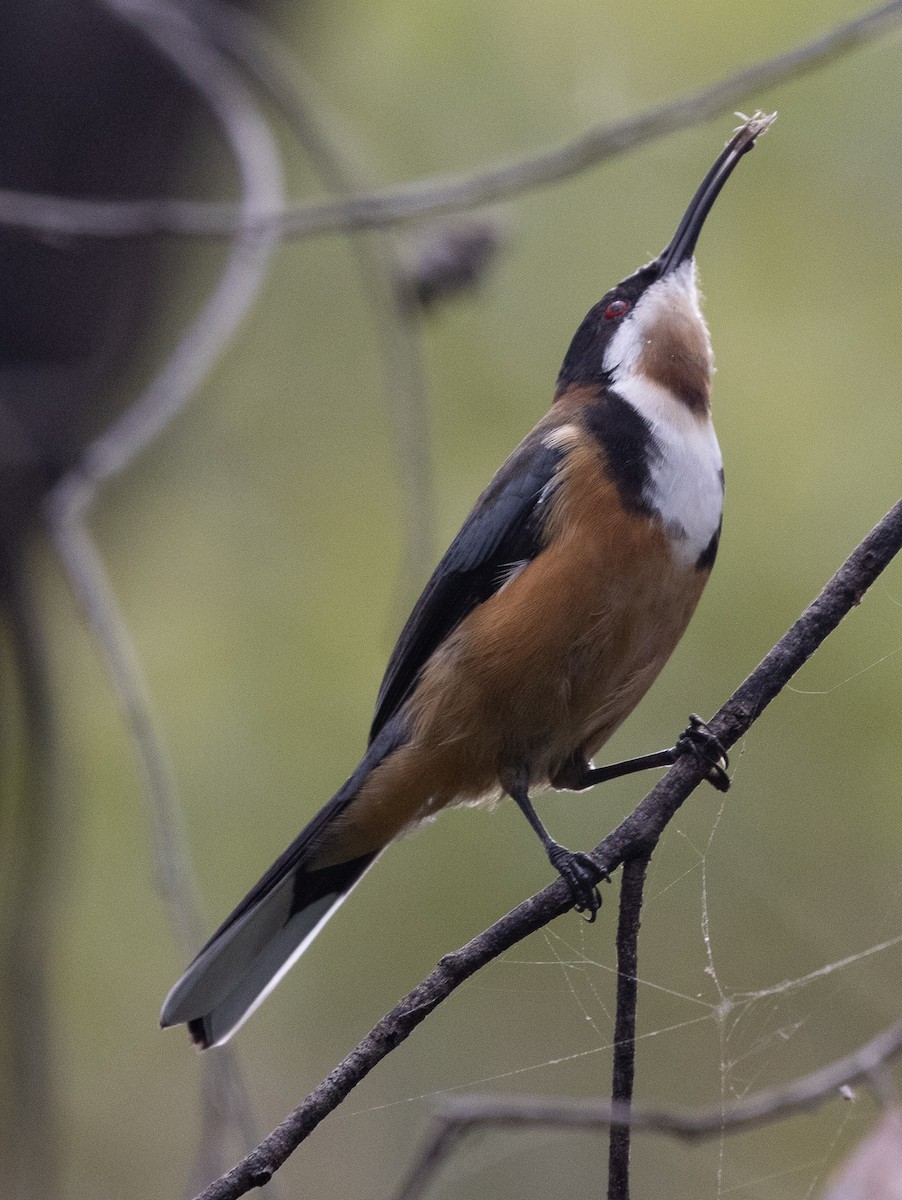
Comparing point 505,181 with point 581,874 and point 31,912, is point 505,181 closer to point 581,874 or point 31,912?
point 581,874

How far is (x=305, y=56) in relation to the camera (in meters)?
6.37

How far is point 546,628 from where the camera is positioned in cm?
315

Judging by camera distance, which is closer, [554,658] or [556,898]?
[556,898]

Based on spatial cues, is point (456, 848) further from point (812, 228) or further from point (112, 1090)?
point (812, 228)

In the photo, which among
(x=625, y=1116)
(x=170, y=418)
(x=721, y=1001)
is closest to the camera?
(x=625, y=1116)

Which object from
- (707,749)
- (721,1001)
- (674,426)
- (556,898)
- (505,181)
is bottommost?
(721,1001)

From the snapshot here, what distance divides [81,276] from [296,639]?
1.92 metres

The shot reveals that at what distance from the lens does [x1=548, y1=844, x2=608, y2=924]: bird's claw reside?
2703mm

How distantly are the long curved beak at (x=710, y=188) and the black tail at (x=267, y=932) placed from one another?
1511 mm

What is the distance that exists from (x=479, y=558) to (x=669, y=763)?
69 centimetres

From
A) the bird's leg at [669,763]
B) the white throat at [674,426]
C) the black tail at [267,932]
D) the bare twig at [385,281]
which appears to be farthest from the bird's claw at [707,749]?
the bare twig at [385,281]

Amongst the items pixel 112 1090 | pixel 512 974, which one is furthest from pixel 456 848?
pixel 112 1090

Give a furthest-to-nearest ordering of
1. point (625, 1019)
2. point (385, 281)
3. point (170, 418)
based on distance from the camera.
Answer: point (385, 281), point (170, 418), point (625, 1019)

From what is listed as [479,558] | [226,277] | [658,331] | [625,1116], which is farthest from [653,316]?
[625,1116]
